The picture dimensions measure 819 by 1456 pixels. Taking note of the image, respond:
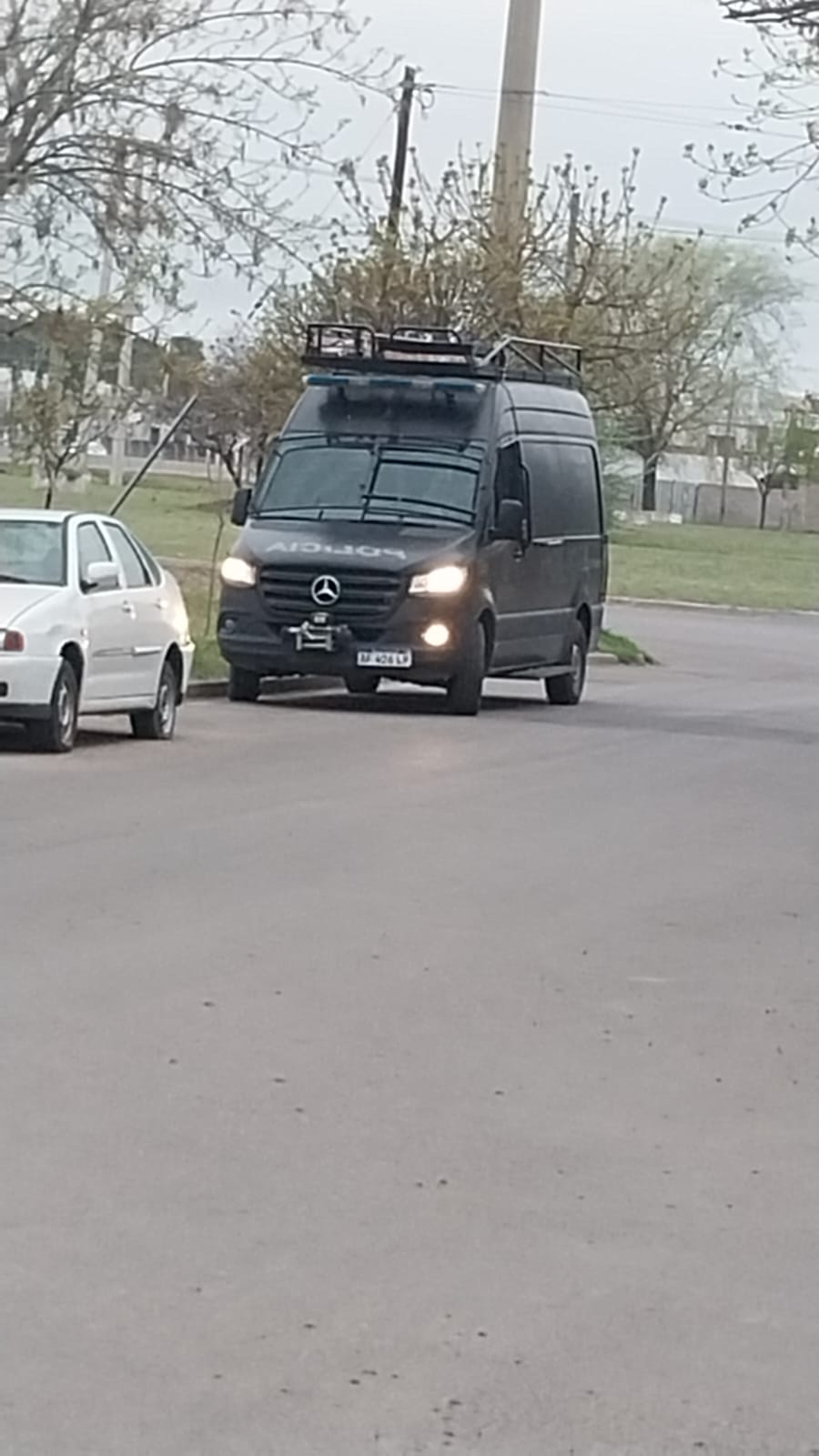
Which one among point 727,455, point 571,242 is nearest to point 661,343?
point 571,242

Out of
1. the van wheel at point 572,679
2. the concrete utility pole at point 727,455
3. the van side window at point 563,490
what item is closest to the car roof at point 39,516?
the van side window at point 563,490

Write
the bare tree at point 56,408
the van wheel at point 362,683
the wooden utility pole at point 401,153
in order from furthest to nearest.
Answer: the wooden utility pole at point 401,153
the bare tree at point 56,408
the van wheel at point 362,683

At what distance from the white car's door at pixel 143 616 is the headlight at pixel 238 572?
144 inches

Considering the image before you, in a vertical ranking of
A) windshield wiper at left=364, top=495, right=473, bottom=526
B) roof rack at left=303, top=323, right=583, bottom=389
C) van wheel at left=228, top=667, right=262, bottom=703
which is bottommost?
van wheel at left=228, top=667, right=262, bottom=703

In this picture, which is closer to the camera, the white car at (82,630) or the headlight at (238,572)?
the white car at (82,630)

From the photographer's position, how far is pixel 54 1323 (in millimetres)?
5711

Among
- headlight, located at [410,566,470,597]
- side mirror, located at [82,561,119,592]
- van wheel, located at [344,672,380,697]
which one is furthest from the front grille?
side mirror, located at [82,561,119,592]

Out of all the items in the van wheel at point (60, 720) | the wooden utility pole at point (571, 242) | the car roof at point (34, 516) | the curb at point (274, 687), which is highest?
the wooden utility pole at point (571, 242)

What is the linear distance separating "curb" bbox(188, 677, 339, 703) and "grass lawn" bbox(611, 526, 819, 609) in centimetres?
2992

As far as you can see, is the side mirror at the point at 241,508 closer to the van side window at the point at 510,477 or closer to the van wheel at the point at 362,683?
the van wheel at the point at 362,683

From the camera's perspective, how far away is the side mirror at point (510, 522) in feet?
77.8

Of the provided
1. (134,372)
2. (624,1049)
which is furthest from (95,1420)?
(134,372)

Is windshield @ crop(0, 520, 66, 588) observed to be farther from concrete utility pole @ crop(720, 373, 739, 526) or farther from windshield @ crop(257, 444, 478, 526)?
concrete utility pole @ crop(720, 373, 739, 526)

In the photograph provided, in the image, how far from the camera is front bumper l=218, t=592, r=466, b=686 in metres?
22.9
